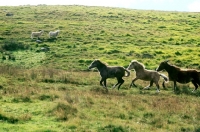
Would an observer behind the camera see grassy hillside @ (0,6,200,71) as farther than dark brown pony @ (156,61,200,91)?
Yes

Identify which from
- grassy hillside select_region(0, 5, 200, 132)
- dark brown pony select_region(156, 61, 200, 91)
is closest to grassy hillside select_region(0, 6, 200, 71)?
grassy hillside select_region(0, 5, 200, 132)

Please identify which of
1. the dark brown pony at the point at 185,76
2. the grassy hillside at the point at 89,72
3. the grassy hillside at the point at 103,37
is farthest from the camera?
the grassy hillside at the point at 103,37

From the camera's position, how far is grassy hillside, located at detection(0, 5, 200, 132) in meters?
12.9

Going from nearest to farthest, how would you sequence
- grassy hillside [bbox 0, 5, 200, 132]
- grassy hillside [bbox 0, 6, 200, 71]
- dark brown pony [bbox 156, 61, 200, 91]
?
1. grassy hillside [bbox 0, 5, 200, 132]
2. dark brown pony [bbox 156, 61, 200, 91]
3. grassy hillside [bbox 0, 6, 200, 71]

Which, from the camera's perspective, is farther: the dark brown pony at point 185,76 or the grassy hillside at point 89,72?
the dark brown pony at point 185,76

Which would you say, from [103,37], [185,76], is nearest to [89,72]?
[185,76]

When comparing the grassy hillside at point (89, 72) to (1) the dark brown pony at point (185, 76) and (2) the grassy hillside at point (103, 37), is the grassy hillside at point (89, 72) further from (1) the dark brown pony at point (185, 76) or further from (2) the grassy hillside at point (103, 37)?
(1) the dark brown pony at point (185, 76)

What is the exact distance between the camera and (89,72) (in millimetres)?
27266

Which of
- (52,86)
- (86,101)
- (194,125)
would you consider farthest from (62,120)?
(52,86)

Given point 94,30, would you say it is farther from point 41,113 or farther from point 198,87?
point 41,113

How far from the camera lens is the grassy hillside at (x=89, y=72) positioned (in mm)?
12852

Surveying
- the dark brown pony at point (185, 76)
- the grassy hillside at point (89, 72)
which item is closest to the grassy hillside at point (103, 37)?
the grassy hillside at point (89, 72)

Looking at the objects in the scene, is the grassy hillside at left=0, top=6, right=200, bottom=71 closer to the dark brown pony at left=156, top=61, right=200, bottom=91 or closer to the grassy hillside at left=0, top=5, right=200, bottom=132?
the grassy hillside at left=0, top=5, right=200, bottom=132

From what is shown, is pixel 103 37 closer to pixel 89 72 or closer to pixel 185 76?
pixel 89 72
